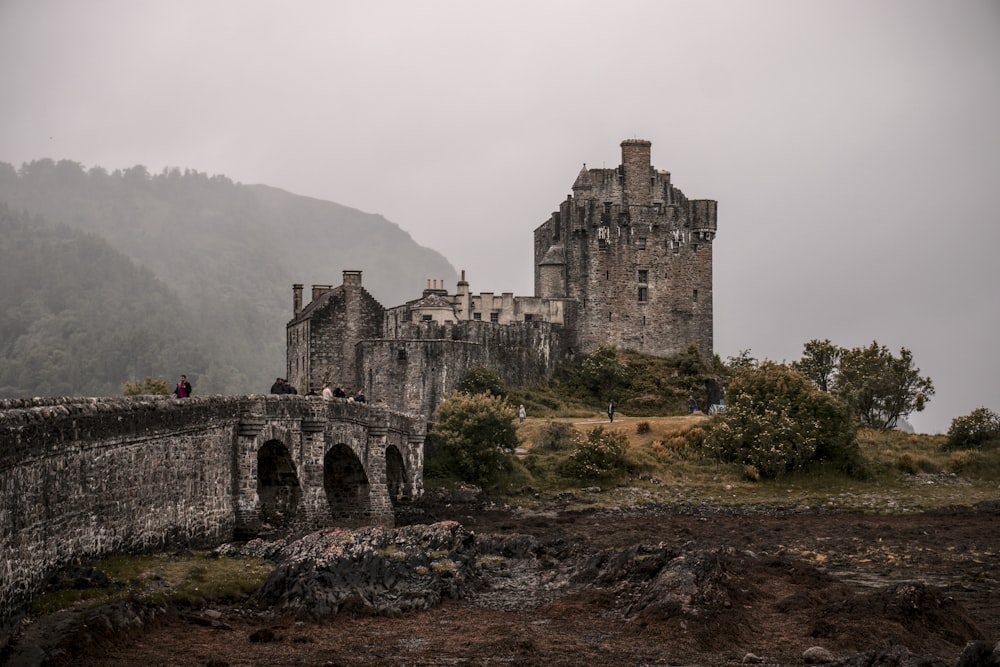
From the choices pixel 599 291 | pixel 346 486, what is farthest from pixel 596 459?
pixel 599 291

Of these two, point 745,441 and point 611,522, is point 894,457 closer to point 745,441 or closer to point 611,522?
point 745,441

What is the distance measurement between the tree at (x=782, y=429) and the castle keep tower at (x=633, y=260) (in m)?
24.3

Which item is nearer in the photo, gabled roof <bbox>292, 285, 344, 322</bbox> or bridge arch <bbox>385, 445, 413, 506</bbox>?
bridge arch <bbox>385, 445, 413, 506</bbox>

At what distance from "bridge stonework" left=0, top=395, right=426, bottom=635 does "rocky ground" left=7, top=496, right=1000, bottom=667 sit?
1644 millimetres

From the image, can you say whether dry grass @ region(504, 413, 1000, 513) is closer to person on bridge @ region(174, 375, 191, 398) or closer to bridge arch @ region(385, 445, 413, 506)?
bridge arch @ region(385, 445, 413, 506)

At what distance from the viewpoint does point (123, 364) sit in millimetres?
117812

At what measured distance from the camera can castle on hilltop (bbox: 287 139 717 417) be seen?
77.2 meters

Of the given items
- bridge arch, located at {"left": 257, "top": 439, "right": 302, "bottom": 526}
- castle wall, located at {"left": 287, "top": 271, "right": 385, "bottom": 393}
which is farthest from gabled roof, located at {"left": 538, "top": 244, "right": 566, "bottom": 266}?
bridge arch, located at {"left": 257, "top": 439, "right": 302, "bottom": 526}

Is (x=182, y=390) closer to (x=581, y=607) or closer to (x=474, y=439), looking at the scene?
(x=581, y=607)

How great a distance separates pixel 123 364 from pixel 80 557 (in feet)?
313

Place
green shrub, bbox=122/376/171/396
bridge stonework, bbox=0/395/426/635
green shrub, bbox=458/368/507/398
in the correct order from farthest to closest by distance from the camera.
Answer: green shrub, bbox=458/368/507/398, green shrub, bbox=122/376/171/396, bridge stonework, bbox=0/395/426/635

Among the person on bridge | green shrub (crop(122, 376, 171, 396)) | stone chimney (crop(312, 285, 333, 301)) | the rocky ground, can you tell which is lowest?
the rocky ground

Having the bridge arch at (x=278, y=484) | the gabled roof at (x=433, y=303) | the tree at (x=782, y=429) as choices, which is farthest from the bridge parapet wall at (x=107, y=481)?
the gabled roof at (x=433, y=303)

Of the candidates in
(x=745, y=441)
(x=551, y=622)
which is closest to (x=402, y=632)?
(x=551, y=622)
